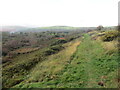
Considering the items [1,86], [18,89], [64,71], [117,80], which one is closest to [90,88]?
[117,80]

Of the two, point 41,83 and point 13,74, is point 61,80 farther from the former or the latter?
point 13,74

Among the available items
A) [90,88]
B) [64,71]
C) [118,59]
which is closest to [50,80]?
[64,71]

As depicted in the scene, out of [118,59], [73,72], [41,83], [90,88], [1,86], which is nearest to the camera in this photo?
[90,88]

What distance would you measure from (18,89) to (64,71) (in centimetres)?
605

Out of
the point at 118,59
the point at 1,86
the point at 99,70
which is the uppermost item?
the point at 118,59

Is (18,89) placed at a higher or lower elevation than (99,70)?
lower

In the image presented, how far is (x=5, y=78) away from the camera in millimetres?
14594

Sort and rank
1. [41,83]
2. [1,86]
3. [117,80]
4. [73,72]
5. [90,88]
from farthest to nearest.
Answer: [73,72], [1,86], [41,83], [117,80], [90,88]

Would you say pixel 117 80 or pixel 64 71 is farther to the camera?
pixel 64 71

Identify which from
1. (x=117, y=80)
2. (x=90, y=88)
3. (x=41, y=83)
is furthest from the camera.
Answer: (x=41, y=83)

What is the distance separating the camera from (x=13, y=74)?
15734mm

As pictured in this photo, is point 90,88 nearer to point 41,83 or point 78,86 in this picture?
point 78,86

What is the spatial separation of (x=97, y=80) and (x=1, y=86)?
11.2m

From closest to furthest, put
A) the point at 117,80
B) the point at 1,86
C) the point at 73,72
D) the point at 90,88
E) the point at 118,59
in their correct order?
the point at 90,88 → the point at 117,80 → the point at 1,86 → the point at 73,72 → the point at 118,59
